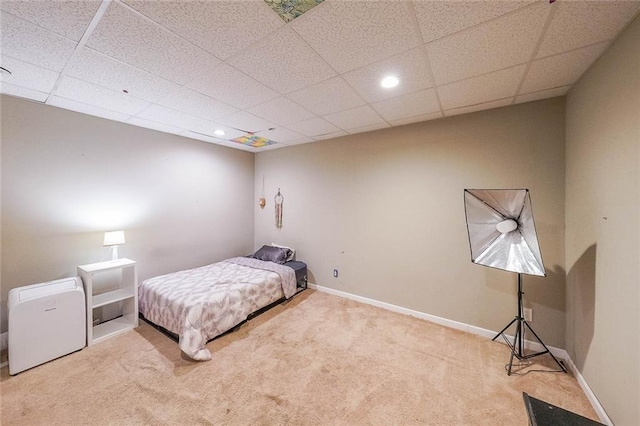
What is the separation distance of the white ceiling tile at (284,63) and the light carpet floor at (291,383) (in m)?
2.54

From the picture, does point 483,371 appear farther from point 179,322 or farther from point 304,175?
point 304,175

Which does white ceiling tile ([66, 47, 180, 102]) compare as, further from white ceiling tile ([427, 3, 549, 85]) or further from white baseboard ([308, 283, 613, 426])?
white baseboard ([308, 283, 613, 426])

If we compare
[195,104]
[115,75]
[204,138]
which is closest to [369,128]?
[195,104]

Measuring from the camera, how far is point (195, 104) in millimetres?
2502

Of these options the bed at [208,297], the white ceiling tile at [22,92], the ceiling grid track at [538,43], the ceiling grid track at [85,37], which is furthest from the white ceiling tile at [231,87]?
the bed at [208,297]

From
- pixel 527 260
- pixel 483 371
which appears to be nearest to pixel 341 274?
pixel 483 371

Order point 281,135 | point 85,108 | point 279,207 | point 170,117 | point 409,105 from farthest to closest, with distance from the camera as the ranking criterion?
point 279,207
point 281,135
point 170,117
point 85,108
point 409,105

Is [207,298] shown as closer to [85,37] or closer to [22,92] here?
[85,37]

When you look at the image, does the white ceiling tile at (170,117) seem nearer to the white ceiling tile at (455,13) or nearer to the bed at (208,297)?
the bed at (208,297)

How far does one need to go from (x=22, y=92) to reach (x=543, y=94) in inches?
195

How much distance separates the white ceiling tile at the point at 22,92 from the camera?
84.7 inches

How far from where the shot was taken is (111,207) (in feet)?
9.93

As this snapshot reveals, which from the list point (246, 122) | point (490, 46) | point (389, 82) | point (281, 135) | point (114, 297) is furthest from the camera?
point (281, 135)

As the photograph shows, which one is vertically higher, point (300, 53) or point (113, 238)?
point (300, 53)
